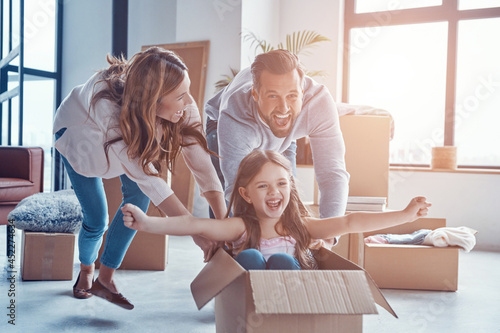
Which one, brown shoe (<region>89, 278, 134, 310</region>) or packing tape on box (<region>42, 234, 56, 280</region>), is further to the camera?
packing tape on box (<region>42, 234, 56, 280</region>)

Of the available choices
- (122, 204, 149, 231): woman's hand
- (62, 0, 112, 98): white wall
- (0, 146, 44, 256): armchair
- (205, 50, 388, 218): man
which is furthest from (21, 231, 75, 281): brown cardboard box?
(62, 0, 112, 98): white wall

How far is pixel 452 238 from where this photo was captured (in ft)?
7.18

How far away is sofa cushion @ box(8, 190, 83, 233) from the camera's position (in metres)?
2.15

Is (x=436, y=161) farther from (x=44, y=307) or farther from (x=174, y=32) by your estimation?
(x=44, y=307)

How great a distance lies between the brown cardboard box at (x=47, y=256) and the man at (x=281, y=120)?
1.12m

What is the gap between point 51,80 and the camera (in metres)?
5.27

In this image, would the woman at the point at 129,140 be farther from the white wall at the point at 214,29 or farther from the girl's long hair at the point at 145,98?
the white wall at the point at 214,29

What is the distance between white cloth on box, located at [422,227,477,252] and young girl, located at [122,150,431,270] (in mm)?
1067

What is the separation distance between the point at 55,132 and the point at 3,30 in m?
3.96

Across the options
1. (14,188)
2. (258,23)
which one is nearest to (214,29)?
(258,23)

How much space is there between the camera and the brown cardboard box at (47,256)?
85.7 inches

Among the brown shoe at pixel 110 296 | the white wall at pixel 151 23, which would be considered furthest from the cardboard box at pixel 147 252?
the white wall at pixel 151 23

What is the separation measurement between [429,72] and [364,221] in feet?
9.99

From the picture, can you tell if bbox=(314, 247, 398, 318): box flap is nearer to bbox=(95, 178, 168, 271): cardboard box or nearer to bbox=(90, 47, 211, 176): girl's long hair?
bbox=(90, 47, 211, 176): girl's long hair
